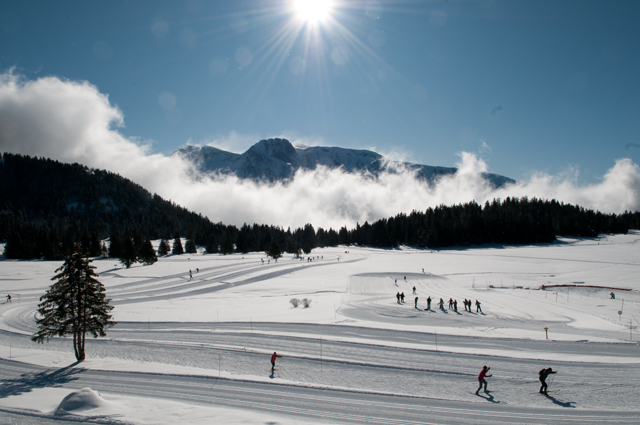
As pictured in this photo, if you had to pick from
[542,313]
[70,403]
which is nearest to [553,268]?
[542,313]

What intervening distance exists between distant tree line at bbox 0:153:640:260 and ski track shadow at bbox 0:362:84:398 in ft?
167

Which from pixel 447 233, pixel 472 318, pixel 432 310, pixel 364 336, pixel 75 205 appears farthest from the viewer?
pixel 75 205

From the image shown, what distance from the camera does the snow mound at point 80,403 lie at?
1045cm

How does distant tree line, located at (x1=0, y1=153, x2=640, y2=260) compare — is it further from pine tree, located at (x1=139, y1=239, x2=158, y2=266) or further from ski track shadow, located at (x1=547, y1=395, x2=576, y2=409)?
ski track shadow, located at (x1=547, y1=395, x2=576, y2=409)

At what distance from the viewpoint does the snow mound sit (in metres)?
10.4

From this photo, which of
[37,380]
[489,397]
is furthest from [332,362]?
[37,380]

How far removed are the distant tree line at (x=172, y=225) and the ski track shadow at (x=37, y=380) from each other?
51008 mm

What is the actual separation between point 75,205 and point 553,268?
743 ft

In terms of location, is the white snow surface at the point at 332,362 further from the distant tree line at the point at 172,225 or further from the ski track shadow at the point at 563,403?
the distant tree line at the point at 172,225

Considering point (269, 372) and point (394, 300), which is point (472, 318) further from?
point (269, 372)

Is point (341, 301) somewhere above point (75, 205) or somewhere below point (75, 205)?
below

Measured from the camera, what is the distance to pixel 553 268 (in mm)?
55031

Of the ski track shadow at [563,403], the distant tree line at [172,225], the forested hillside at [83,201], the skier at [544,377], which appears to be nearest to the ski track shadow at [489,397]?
the skier at [544,377]

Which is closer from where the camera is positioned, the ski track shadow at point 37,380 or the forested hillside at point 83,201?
the ski track shadow at point 37,380
